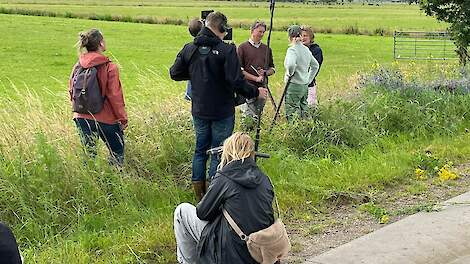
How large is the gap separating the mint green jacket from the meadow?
19.6 inches

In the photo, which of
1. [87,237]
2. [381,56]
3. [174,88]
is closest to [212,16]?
[87,237]

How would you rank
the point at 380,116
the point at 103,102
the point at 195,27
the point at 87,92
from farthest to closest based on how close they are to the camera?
the point at 380,116, the point at 195,27, the point at 103,102, the point at 87,92

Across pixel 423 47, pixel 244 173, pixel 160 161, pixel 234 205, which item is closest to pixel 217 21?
pixel 160 161

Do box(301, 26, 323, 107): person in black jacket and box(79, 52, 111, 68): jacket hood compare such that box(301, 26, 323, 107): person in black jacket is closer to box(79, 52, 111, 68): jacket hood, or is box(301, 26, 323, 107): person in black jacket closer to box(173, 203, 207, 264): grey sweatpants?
box(79, 52, 111, 68): jacket hood

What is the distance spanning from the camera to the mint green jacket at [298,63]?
900 cm

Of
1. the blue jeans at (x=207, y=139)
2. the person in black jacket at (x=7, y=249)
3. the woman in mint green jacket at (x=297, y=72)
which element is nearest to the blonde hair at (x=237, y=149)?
the person in black jacket at (x=7, y=249)

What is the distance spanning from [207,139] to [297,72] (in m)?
2.87

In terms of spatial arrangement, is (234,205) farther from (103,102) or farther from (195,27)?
(195,27)

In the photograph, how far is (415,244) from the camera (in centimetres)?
562

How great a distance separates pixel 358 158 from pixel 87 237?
3764 mm

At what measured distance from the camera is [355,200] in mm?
6910

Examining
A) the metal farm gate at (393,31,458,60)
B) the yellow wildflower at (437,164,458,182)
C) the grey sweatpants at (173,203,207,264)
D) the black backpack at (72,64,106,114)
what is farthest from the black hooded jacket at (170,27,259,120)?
the metal farm gate at (393,31,458,60)

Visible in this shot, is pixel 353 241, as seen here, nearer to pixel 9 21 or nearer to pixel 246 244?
pixel 246 244

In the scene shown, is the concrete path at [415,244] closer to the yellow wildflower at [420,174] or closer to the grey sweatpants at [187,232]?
the grey sweatpants at [187,232]
